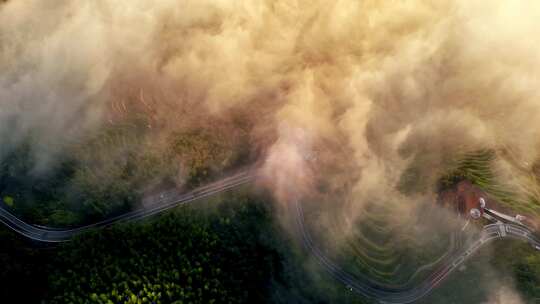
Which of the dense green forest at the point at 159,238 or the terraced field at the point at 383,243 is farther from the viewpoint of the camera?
the terraced field at the point at 383,243

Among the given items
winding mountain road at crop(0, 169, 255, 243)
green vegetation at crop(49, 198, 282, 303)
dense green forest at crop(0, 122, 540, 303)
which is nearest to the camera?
green vegetation at crop(49, 198, 282, 303)

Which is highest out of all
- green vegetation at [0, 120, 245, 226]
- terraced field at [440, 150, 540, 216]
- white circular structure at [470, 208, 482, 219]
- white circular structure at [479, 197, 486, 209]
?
green vegetation at [0, 120, 245, 226]

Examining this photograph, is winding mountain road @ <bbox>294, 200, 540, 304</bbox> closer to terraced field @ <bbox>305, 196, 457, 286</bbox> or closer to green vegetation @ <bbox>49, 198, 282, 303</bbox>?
terraced field @ <bbox>305, 196, 457, 286</bbox>

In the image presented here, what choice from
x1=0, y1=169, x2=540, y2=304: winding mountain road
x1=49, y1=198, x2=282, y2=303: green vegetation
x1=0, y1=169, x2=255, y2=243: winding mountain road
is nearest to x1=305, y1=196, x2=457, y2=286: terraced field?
x1=0, y1=169, x2=540, y2=304: winding mountain road

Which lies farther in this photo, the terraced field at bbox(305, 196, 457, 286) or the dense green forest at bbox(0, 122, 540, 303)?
the terraced field at bbox(305, 196, 457, 286)

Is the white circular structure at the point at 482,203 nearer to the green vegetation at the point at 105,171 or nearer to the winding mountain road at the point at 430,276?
the winding mountain road at the point at 430,276

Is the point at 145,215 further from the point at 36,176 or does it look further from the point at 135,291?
the point at 36,176

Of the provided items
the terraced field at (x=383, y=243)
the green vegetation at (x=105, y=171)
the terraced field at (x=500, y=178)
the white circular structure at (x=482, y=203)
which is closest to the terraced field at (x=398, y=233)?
the terraced field at (x=383, y=243)

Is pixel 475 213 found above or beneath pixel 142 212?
beneath

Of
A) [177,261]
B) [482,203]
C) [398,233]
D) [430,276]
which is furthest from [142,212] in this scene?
[482,203]

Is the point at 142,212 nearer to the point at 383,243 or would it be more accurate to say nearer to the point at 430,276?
the point at 383,243

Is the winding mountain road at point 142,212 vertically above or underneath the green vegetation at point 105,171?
underneath

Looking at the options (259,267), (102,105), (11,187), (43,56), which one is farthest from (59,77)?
(259,267)
